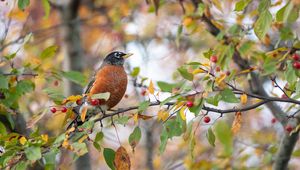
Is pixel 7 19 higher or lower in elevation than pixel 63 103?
higher

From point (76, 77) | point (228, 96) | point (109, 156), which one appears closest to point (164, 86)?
point (228, 96)

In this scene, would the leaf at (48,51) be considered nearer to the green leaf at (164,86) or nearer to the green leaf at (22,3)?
the green leaf at (22,3)

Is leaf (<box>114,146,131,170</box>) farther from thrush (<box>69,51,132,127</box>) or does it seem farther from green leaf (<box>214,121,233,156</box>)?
green leaf (<box>214,121,233,156</box>)

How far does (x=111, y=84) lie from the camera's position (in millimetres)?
4418

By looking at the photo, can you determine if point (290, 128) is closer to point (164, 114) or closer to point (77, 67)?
point (164, 114)

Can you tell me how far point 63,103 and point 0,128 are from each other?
54 centimetres

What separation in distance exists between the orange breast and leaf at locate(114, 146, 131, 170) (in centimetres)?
113

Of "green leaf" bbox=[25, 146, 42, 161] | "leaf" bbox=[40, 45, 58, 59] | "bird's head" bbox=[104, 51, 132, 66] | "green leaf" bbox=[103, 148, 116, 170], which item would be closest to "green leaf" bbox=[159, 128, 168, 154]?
"green leaf" bbox=[103, 148, 116, 170]

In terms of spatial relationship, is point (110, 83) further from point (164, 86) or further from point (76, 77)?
point (164, 86)

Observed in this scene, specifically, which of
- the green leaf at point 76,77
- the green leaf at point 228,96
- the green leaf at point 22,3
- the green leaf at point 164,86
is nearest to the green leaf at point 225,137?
the green leaf at point 228,96

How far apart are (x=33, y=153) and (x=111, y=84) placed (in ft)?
5.78

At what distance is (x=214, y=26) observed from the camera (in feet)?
14.8

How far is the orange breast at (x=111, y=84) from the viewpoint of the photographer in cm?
430

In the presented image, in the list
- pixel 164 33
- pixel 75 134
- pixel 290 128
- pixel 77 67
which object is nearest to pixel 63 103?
pixel 75 134
